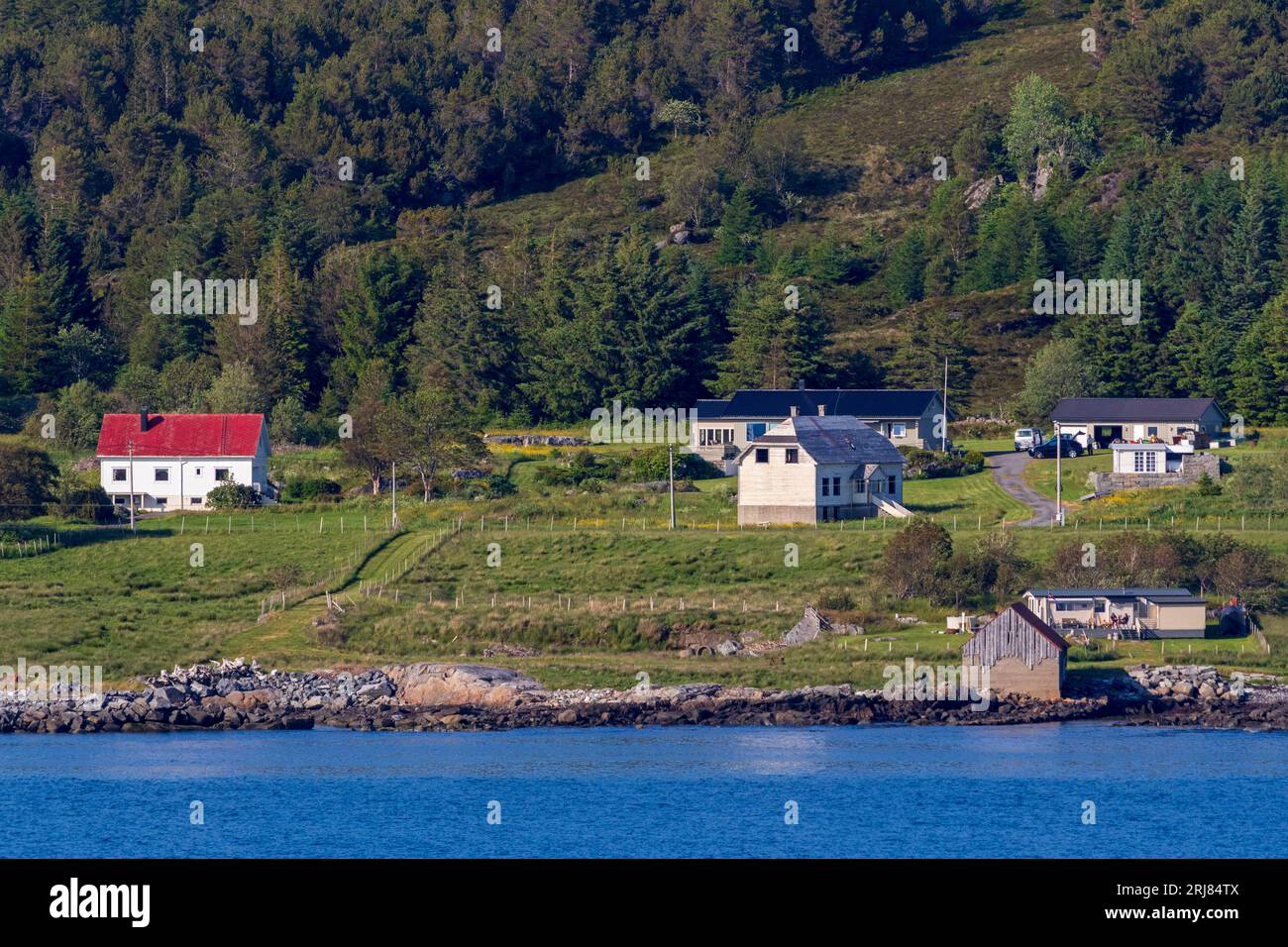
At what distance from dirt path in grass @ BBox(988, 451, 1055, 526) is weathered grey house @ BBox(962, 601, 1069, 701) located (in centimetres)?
1716

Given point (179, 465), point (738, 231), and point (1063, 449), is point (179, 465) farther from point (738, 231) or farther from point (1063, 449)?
point (738, 231)

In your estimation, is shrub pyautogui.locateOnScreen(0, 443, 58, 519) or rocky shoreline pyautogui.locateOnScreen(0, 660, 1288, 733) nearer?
rocky shoreline pyautogui.locateOnScreen(0, 660, 1288, 733)

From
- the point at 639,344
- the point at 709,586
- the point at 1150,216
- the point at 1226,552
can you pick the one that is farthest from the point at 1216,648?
the point at 1150,216

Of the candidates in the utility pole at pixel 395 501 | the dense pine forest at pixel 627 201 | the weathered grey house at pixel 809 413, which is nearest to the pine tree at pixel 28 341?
the dense pine forest at pixel 627 201

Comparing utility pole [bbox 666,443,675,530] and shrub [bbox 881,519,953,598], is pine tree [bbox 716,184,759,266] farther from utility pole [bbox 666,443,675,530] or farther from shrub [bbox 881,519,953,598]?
shrub [bbox 881,519,953,598]

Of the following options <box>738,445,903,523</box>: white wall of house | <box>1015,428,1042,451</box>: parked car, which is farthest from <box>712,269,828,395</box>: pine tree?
<box>738,445,903,523</box>: white wall of house

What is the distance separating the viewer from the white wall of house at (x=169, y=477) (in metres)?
78.3

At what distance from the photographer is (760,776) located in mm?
44281

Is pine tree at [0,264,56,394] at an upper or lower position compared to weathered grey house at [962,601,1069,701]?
upper

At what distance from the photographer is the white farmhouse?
70188 mm

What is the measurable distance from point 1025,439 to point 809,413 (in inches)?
371

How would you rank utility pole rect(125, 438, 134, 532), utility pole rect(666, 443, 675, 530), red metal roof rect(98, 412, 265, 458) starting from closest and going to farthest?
1. utility pole rect(666, 443, 675, 530)
2. utility pole rect(125, 438, 134, 532)
3. red metal roof rect(98, 412, 265, 458)

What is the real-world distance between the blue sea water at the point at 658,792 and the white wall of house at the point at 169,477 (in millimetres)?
28155

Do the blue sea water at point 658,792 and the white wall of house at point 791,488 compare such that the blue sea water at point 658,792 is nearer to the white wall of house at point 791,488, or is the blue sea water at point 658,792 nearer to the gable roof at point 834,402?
the white wall of house at point 791,488
